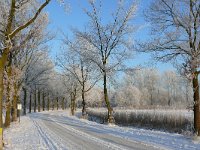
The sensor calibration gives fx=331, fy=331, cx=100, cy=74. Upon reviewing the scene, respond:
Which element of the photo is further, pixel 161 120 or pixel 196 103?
pixel 161 120

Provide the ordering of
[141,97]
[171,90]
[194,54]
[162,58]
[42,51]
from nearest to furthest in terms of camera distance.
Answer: [194,54]
[162,58]
[42,51]
[141,97]
[171,90]

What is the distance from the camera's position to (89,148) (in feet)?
45.8

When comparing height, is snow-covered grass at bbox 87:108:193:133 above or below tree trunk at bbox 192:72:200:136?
Result: below

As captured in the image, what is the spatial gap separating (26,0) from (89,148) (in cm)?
681

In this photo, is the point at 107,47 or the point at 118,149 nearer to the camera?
the point at 118,149

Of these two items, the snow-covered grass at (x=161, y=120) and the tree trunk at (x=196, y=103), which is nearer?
the tree trunk at (x=196, y=103)

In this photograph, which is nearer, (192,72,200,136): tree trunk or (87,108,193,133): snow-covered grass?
(192,72,200,136): tree trunk

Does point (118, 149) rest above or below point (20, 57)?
below

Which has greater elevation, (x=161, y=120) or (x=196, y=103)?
(x=196, y=103)

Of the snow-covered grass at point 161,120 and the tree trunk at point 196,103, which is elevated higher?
the tree trunk at point 196,103

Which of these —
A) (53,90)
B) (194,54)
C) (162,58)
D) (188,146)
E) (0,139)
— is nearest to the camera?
(0,139)

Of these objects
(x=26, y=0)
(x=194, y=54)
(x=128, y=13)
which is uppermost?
(x=128, y=13)

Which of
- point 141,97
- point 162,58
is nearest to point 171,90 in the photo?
point 141,97

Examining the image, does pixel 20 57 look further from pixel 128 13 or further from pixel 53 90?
pixel 53 90
